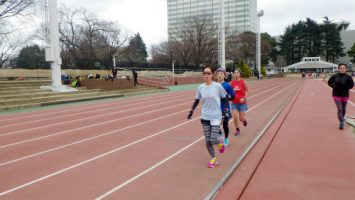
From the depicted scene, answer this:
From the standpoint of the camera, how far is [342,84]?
9031mm

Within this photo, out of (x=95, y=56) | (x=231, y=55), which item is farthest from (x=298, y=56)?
(x=95, y=56)

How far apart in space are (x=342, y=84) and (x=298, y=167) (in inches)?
168

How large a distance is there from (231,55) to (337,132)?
71.2 meters

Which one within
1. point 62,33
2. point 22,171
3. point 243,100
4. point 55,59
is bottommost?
point 22,171

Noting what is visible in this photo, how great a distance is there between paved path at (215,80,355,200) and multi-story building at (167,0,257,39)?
6463cm

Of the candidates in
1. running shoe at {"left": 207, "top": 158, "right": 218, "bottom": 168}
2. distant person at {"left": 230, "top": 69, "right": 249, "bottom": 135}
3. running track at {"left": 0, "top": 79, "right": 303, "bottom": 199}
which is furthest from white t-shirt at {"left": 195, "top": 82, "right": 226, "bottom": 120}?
distant person at {"left": 230, "top": 69, "right": 249, "bottom": 135}

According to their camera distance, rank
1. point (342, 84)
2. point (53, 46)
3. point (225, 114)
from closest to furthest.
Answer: point (225, 114) → point (342, 84) → point (53, 46)

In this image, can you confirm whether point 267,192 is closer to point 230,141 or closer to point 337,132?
point 230,141

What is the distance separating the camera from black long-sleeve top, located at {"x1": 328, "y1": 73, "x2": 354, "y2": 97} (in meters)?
8.97

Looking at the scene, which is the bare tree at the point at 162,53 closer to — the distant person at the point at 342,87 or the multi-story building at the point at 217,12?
the multi-story building at the point at 217,12

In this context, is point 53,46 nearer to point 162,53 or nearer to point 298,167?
point 298,167

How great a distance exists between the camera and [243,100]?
28.0ft

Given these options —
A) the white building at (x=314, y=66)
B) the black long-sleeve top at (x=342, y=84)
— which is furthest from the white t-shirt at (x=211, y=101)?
the white building at (x=314, y=66)

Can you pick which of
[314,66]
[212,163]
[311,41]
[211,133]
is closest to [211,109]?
[211,133]
